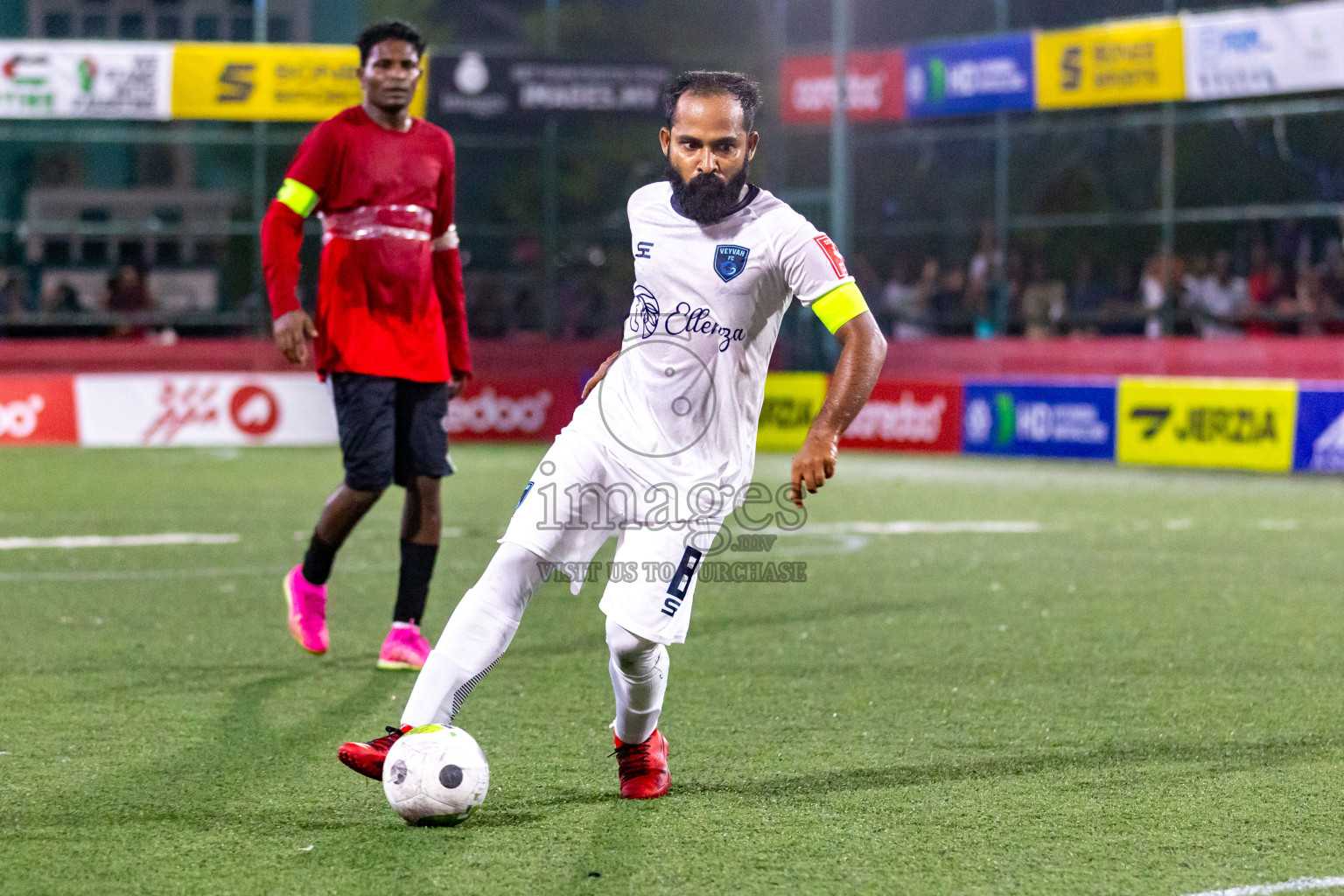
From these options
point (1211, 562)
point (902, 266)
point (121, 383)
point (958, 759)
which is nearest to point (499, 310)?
point (902, 266)

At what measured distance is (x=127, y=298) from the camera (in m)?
24.1

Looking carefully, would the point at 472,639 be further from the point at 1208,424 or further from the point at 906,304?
the point at 906,304

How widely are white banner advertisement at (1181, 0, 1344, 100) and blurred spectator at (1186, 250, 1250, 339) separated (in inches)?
112

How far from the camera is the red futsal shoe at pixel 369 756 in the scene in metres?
4.18

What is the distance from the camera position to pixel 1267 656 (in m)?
6.46

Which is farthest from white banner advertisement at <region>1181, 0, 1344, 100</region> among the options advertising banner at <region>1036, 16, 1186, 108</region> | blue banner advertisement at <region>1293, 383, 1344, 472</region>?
blue banner advertisement at <region>1293, 383, 1344, 472</region>

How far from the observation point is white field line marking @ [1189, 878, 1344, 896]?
3.52 meters

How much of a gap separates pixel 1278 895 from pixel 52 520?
9.11 metres

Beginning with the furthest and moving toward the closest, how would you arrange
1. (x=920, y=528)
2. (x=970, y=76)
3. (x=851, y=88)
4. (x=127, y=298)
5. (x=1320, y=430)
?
(x=851, y=88) < (x=127, y=298) < (x=970, y=76) < (x=1320, y=430) < (x=920, y=528)

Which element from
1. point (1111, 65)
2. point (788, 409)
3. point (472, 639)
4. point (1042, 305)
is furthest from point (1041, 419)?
point (472, 639)

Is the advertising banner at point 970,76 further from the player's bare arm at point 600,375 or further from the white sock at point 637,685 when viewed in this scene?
the white sock at point 637,685

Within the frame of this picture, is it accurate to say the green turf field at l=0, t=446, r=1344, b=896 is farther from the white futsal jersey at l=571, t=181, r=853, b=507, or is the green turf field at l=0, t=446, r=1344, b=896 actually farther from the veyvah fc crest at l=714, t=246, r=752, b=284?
the veyvah fc crest at l=714, t=246, r=752, b=284

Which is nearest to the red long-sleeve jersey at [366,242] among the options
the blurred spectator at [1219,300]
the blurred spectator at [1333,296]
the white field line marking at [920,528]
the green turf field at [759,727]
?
the green turf field at [759,727]

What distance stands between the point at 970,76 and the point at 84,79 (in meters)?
12.5
